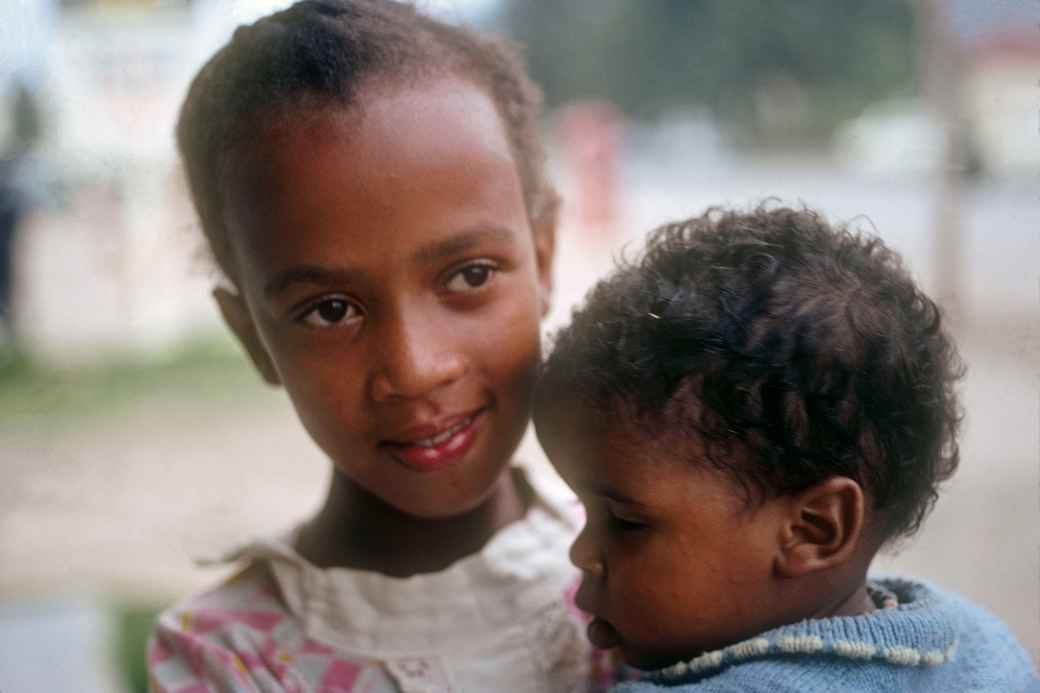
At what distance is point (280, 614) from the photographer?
1.34 m

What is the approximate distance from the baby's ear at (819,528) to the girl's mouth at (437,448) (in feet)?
1.17

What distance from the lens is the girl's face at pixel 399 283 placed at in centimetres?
116

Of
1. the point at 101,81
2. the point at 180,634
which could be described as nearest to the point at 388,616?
the point at 180,634

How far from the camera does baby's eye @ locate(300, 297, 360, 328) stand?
1.20 metres

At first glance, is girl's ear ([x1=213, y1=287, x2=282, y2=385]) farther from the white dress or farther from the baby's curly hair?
the baby's curly hair

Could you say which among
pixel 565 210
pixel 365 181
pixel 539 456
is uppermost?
pixel 365 181

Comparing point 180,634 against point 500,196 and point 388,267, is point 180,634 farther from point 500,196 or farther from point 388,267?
point 500,196

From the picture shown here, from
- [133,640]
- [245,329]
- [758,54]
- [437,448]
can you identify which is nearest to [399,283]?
[437,448]

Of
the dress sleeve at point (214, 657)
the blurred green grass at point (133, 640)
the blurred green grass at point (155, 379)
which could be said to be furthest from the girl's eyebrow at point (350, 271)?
the blurred green grass at point (155, 379)

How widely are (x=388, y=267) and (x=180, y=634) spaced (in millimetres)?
505

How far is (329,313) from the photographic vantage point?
1205mm

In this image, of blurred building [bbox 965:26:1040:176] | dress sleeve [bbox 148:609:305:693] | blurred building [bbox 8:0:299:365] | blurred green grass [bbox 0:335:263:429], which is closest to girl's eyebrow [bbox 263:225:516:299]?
blurred building [bbox 8:0:299:365]

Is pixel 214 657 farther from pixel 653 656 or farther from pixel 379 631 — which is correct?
pixel 653 656

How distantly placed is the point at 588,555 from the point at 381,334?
0.31m
